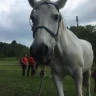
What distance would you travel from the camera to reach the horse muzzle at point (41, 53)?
412 cm

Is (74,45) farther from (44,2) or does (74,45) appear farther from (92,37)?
(92,37)

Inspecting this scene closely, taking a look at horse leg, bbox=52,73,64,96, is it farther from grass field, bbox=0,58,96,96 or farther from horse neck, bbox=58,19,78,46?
grass field, bbox=0,58,96,96

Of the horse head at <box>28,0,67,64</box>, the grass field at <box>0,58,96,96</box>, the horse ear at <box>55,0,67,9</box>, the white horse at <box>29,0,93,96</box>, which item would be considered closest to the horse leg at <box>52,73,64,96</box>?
the white horse at <box>29,0,93,96</box>

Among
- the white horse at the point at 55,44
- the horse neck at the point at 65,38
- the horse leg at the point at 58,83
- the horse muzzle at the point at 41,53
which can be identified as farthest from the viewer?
the horse leg at the point at 58,83

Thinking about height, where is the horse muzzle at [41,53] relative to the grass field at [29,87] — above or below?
above

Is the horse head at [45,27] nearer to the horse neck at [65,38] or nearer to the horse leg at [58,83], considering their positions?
the horse neck at [65,38]

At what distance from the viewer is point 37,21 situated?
4.57 metres

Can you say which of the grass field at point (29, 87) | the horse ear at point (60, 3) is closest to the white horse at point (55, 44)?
the horse ear at point (60, 3)

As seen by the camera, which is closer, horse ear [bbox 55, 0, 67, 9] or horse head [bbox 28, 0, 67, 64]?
horse head [bbox 28, 0, 67, 64]

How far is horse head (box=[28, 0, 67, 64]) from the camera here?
13.8 ft

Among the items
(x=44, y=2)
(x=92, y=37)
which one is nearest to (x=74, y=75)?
(x=44, y=2)

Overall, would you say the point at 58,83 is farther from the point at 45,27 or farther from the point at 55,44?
the point at 45,27

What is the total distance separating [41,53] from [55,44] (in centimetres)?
88

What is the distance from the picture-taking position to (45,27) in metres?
4.45
